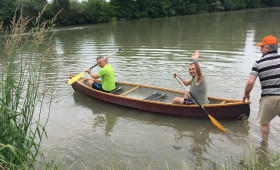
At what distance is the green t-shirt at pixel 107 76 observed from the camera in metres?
6.62

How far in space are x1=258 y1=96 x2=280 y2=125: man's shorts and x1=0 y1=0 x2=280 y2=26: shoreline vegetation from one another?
35926 mm

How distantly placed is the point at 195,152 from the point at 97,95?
3.69 metres

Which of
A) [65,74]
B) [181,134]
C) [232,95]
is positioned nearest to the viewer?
[181,134]

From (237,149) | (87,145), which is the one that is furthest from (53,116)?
(237,149)

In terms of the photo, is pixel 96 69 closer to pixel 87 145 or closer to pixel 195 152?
pixel 87 145

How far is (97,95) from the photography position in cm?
689

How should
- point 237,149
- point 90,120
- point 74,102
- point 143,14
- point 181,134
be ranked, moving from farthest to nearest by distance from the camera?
point 143,14 < point 74,102 < point 90,120 < point 181,134 < point 237,149

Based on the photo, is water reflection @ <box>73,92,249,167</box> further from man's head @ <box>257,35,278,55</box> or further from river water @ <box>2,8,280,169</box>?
man's head @ <box>257,35,278,55</box>

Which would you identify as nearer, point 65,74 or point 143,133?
point 143,133

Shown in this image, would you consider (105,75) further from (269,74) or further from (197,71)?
(269,74)

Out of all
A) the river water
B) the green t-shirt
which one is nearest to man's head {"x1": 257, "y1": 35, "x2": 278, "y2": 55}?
the river water

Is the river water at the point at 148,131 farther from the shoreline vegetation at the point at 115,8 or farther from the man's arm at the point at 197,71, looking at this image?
the shoreline vegetation at the point at 115,8

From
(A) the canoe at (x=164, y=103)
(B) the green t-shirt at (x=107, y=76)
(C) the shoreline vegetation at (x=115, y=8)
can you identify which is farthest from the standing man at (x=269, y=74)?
(C) the shoreline vegetation at (x=115, y=8)

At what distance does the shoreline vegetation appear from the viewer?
120 feet
